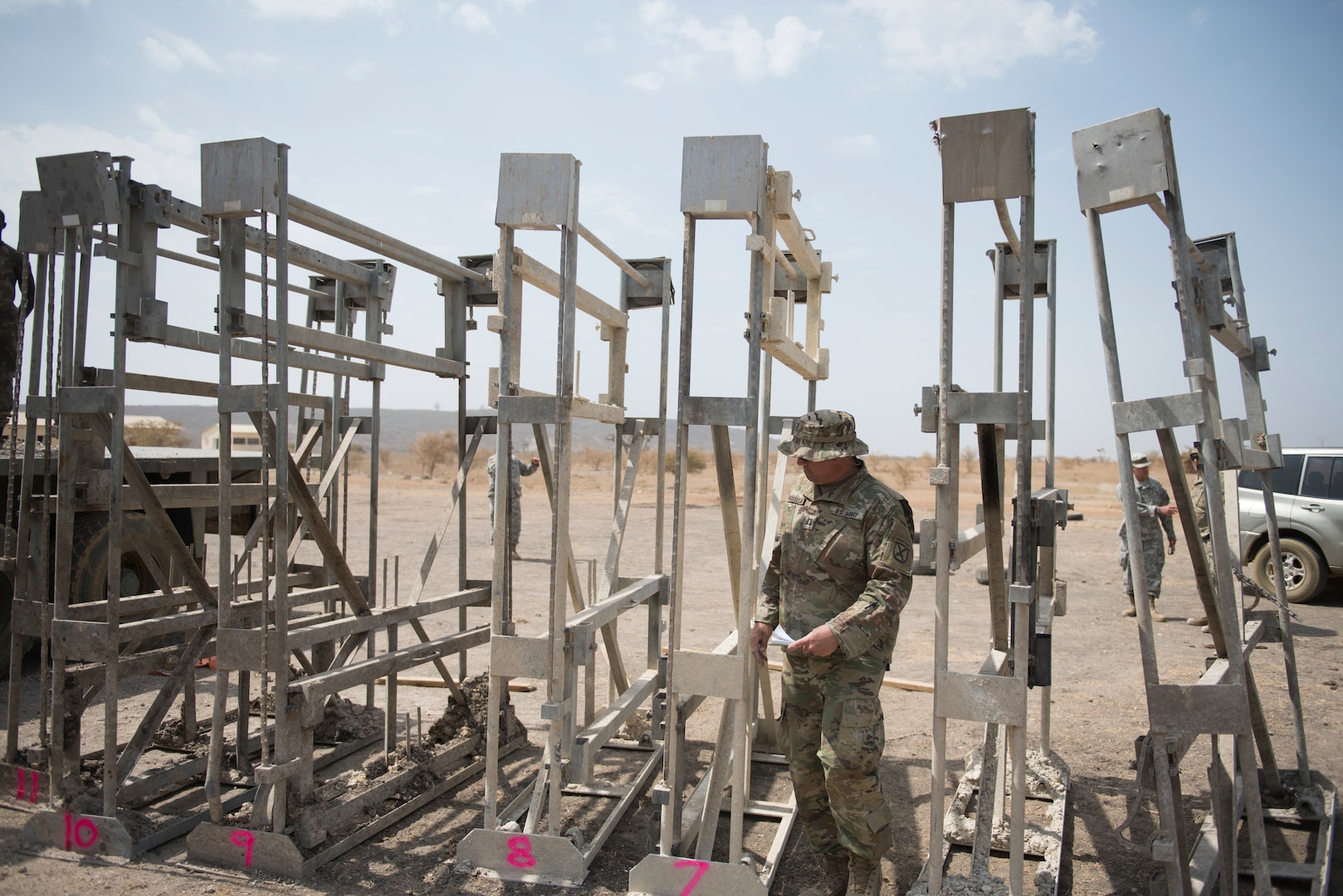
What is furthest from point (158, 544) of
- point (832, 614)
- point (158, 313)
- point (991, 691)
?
point (991, 691)

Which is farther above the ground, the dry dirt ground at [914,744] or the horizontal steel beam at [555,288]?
the horizontal steel beam at [555,288]

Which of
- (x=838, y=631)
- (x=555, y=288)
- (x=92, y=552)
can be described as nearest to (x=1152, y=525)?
(x=838, y=631)

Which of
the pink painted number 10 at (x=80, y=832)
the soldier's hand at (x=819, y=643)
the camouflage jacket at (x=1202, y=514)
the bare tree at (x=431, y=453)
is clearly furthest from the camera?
the bare tree at (x=431, y=453)

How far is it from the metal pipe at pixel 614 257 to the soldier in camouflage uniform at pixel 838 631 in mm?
1504

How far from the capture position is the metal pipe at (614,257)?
472 cm

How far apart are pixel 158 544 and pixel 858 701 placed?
5763 mm

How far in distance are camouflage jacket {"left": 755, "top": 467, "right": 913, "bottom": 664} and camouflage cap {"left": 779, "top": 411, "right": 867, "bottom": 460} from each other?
0.16 metres

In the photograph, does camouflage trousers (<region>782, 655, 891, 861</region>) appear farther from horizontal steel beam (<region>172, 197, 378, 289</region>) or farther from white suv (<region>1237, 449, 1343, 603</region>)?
white suv (<region>1237, 449, 1343, 603</region>)

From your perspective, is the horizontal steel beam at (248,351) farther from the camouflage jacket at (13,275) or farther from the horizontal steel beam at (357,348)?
the camouflage jacket at (13,275)

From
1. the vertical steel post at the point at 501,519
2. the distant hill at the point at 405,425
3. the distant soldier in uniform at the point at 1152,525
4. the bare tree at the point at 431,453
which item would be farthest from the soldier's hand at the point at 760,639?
the distant hill at the point at 405,425

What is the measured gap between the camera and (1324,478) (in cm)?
1144

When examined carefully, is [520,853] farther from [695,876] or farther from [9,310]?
[9,310]

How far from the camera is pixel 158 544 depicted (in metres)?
7.14

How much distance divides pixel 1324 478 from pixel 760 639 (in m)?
10.5
